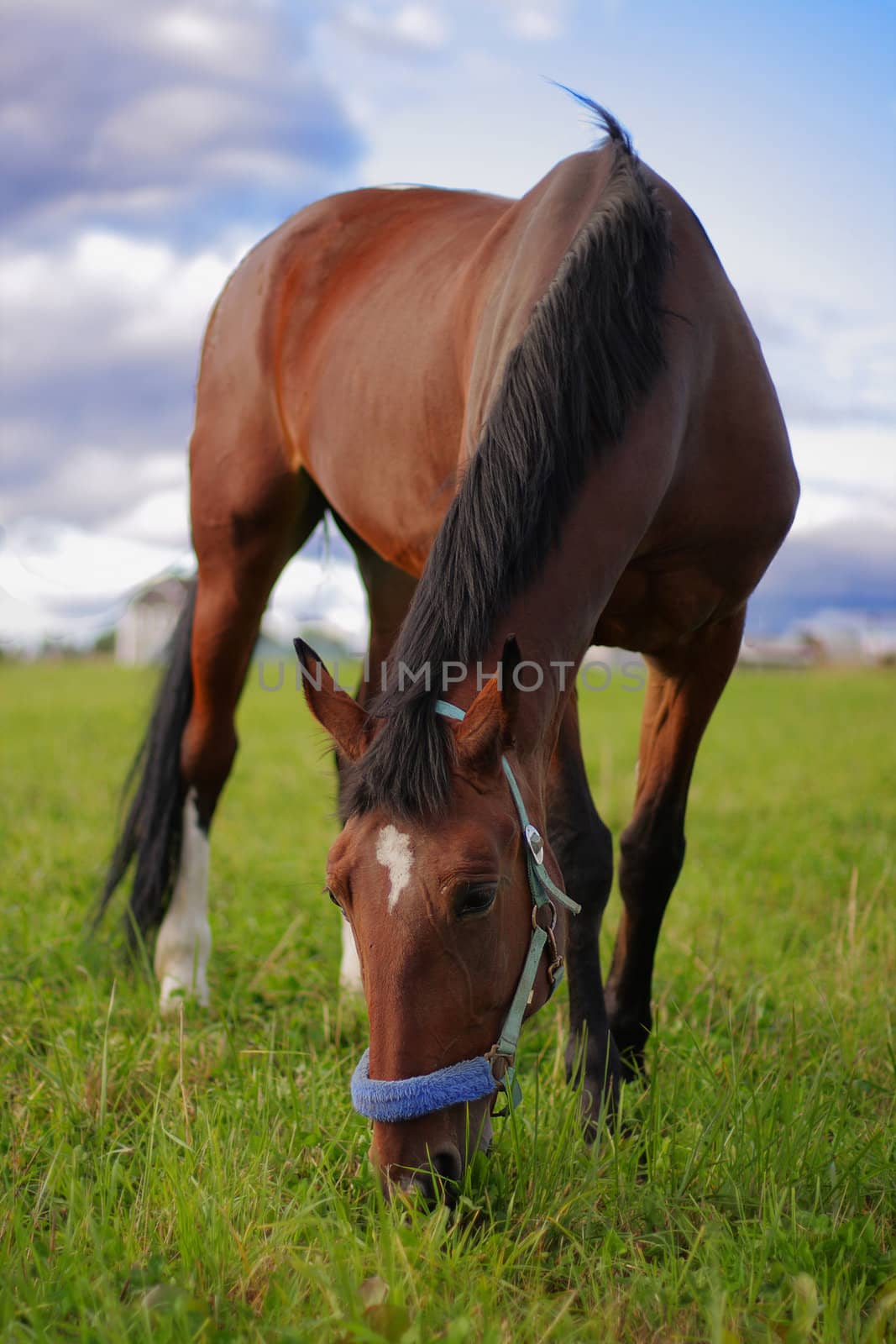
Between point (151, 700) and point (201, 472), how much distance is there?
0.86m

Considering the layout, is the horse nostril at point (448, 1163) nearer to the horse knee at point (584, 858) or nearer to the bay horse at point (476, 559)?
the bay horse at point (476, 559)

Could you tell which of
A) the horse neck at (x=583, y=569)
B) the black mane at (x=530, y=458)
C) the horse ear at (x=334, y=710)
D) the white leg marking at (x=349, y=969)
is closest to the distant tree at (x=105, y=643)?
the white leg marking at (x=349, y=969)

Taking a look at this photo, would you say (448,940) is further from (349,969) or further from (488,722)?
(349,969)

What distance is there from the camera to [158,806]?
3920 millimetres

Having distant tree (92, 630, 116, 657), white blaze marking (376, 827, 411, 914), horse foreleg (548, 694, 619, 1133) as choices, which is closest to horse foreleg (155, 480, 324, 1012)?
horse foreleg (548, 694, 619, 1133)

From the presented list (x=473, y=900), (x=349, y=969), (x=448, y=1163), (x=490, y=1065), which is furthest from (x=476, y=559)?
(x=349, y=969)

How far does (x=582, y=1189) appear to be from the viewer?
2.00 m

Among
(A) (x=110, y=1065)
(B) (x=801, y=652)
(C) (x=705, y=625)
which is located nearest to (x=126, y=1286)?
(A) (x=110, y=1065)

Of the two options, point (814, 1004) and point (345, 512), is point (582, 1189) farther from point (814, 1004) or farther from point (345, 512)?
point (345, 512)

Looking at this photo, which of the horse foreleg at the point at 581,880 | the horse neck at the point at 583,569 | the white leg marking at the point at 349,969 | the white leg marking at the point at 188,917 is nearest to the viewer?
the horse neck at the point at 583,569

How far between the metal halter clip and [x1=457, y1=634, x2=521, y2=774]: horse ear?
5.0 inches

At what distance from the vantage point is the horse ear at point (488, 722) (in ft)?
5.94

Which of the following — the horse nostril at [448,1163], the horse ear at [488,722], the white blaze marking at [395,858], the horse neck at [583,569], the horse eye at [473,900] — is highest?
the horse neck at [583,569]

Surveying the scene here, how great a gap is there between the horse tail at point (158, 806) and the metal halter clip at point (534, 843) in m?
2.13
